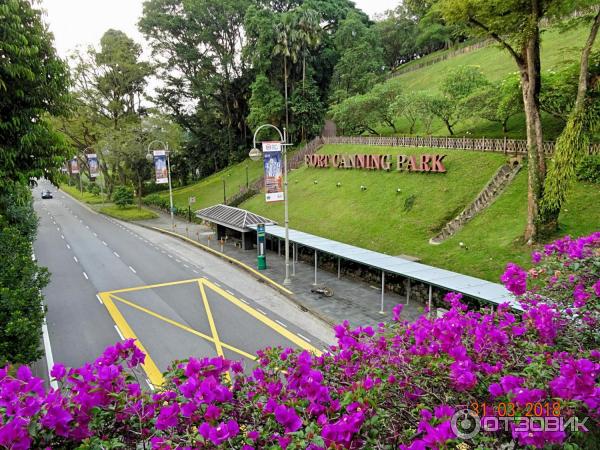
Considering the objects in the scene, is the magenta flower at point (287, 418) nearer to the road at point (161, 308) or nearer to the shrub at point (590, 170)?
the road at point (161, 308)

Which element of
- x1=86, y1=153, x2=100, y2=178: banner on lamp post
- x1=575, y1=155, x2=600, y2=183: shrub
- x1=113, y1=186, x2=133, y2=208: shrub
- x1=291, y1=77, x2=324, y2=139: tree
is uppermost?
x1=291, y1=77, x2=324, y2=139: tree

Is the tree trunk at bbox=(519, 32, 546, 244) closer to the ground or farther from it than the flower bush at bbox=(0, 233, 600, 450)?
farther from it

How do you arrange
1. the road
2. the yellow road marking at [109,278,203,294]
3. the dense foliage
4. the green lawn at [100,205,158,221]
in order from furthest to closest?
the green lawn at [100,205,158,221]
the yellow road marking at [109,278,203,294]
the road
the dense foliage

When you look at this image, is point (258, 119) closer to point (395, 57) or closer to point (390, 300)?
point (390, 300)

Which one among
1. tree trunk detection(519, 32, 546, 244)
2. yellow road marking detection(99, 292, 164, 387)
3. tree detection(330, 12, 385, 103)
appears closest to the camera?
yellow road marking detection(99, 292, 164, 387)

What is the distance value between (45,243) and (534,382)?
38213mm

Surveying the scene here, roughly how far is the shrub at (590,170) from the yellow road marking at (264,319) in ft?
56.3

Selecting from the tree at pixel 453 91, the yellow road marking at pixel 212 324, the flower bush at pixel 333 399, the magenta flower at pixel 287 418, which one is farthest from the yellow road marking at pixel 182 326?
the tree at pixel 453 91

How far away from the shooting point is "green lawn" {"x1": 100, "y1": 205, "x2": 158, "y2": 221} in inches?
1825

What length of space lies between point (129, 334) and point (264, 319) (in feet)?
17.9

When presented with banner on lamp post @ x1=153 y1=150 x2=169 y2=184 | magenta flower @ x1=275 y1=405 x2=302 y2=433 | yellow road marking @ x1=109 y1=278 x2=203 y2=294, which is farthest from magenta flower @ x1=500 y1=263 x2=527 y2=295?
banner on lamp post @ x1=153 y1=150 x2=169 y2=184

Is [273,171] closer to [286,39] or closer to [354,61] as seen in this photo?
[286,39]

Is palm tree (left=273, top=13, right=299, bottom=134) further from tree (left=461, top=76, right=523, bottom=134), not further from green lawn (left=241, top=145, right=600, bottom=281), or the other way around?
tree (left=461, top=76, right=523, bottom=134)

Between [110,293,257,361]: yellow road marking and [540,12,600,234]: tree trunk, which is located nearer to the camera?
[110,293,257,361]: yellow road marking
